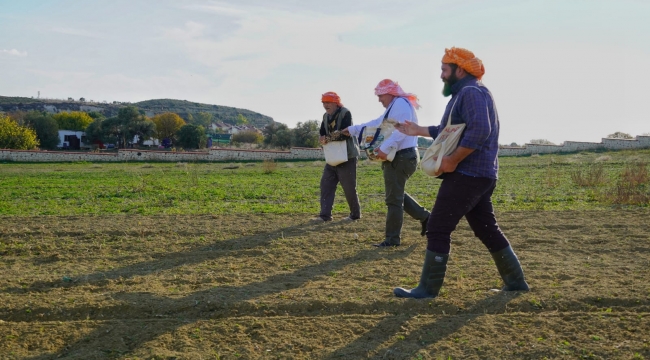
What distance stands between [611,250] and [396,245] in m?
2.40

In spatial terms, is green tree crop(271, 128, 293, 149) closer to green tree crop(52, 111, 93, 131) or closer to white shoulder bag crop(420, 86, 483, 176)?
green tree crop(52, 111, 93, 131)

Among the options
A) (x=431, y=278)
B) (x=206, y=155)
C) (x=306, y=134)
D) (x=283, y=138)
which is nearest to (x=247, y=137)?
(x=283, y=138)

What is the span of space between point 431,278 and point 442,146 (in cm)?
106

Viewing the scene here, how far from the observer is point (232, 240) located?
7832mm

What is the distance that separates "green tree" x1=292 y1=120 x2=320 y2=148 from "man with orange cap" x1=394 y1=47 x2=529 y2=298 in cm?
5354

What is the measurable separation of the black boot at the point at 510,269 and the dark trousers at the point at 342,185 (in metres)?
3.96

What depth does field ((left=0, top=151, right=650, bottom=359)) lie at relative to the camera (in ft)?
13.3

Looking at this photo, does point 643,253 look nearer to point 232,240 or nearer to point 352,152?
point 352,152

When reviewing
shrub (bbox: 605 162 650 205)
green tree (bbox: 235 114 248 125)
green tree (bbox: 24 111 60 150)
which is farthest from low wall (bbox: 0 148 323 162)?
green tree (bbox: 235 114 248 125)

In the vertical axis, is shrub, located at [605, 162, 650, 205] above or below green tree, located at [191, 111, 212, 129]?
below

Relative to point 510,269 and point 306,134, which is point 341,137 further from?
point 306,134

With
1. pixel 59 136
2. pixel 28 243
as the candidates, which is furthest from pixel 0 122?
pixel 28 243

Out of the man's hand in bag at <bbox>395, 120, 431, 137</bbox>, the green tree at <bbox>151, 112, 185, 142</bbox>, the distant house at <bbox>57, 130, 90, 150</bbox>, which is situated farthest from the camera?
the green tree at <bbox>151, 112, 185, 142</bbox>

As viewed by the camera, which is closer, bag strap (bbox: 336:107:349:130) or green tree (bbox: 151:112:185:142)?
bag strap (bbox: 336:107:349:130)
